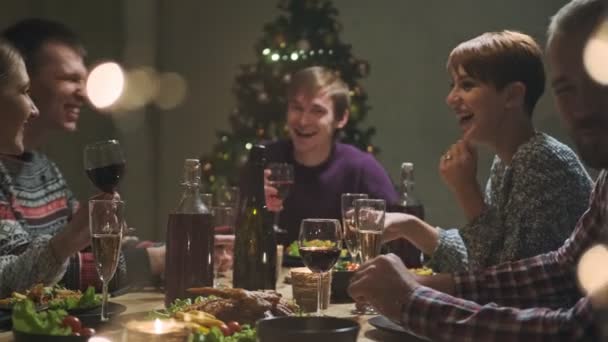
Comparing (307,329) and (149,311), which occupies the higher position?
(307,329)

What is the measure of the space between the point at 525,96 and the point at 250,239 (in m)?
1.00

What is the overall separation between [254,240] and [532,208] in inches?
28.6

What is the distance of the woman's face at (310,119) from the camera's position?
3730mm

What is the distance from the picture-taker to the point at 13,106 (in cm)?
208

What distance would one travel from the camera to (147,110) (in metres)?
5.62

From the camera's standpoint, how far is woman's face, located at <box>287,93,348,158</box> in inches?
147

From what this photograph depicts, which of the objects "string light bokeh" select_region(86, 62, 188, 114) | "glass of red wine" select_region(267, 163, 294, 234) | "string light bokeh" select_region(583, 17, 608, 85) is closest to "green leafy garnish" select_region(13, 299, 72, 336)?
"string light bokeh" select_region(583, 17, 608, 85)

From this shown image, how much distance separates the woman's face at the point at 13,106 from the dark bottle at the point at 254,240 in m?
0.67

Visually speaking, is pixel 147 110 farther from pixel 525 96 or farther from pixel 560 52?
→ pixel 560 52

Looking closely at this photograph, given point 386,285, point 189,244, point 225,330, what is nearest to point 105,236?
point 189,244

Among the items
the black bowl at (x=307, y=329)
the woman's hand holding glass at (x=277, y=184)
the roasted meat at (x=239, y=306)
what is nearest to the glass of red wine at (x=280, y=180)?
the woman's hand holding glass at (x=277, y=184)

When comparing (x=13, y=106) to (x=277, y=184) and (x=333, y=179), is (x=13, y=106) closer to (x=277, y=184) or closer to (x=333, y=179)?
(x=277, y=184)

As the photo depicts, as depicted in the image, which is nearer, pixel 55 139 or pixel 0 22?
pixel 0 22

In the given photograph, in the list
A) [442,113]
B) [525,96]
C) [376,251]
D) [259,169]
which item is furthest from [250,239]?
[442,113]
